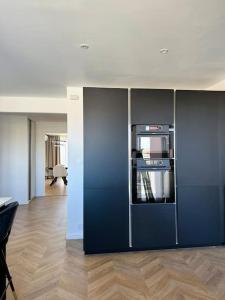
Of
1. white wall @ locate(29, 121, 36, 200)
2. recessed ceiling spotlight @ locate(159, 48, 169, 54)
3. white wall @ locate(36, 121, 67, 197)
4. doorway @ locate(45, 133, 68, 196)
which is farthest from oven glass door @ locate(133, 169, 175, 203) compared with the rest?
doorway @ locate(45, 133, 68, 196)

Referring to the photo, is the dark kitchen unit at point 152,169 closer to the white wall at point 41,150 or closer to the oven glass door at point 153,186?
the oven glass door at point 153,186

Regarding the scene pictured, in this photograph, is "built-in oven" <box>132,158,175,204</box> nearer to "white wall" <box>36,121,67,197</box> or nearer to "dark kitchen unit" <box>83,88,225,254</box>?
"dark kitchen unit" <box>83,88,225,254</box>

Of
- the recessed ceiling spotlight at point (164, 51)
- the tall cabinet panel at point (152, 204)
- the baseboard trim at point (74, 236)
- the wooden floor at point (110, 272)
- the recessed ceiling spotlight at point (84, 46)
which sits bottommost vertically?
the wooden floor at point (110, 272)

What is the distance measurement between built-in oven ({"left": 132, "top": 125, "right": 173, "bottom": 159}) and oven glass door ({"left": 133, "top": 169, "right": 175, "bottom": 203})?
0.25 m

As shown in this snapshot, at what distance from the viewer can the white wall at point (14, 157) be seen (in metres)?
6.68

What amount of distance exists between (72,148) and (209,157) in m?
2.15

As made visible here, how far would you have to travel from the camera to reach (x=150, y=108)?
356 centimetres

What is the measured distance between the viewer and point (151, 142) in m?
3.58

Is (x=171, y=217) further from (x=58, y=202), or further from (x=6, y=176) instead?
(x=6, y=176)

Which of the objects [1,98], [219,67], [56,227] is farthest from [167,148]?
[1,98]

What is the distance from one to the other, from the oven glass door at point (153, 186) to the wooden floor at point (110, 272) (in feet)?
2.45

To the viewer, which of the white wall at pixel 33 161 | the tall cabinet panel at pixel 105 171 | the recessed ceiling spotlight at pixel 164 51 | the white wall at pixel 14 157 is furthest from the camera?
the white wall at pixel 33 161

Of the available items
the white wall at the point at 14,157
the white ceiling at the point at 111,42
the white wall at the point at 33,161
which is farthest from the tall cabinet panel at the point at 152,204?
the white wall at the point at 33,161

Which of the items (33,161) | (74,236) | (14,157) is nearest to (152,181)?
(74,236)
